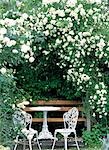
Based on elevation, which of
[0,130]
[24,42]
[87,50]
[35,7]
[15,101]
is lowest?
[0,130]

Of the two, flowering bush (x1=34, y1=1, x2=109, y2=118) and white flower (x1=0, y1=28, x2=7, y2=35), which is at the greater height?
flowering bush (x1=34, y1=1, x2=109, y2=118)

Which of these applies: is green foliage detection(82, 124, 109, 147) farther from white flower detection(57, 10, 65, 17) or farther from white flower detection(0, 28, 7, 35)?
white flower detection(0, 28, 7, 35)

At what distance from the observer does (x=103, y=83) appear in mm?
9766

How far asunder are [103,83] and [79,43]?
0.98m

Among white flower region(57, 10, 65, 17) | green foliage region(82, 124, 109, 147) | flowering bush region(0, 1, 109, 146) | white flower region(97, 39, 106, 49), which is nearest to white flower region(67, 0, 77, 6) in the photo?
flowering bush region(0, 1, 109, 146)

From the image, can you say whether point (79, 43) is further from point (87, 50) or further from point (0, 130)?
A: point (0, 130)

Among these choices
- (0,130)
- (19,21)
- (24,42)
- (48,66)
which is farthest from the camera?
(48,66)

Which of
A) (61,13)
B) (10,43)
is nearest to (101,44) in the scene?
(61,13)

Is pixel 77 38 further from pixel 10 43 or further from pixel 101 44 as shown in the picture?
pixel 10 43

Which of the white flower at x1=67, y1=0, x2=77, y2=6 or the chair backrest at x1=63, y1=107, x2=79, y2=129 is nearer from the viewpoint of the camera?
the white flower at x1=67, y1=0, x2=77, y2=6

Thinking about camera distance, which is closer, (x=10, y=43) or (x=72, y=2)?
(x=10, y=43)

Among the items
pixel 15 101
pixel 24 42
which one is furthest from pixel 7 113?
pixel 24 42

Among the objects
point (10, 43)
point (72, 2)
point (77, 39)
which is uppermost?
point (72, 2)

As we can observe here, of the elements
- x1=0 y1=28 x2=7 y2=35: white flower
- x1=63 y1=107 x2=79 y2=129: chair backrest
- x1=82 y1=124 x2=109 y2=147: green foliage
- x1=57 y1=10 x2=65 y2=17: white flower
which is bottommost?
x1=82 y1=124 x2=109 y2=147: green foliage
